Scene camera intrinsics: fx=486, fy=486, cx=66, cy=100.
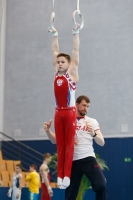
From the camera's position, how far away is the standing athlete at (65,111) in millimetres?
5297

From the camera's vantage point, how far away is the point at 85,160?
18.7 ft

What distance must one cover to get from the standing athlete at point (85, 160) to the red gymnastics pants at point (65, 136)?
308 mm

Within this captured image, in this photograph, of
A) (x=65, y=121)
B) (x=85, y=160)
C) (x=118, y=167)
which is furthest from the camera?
(x=118, y=167)

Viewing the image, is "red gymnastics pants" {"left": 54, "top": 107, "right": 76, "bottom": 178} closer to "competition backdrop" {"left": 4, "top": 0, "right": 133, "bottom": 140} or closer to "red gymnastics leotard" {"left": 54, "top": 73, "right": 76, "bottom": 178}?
"red gymnastics leotard" {"left": 54, "top": 73, "right": 76, "bottom": 178}

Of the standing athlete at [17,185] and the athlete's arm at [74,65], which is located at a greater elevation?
the athlete's arm at [74,65]

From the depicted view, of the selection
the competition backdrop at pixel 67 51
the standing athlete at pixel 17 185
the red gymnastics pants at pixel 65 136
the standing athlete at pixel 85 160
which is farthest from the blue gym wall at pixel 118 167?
the red gymnastics pants at pixel 65 136

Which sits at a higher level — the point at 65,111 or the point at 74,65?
the point at 74,65

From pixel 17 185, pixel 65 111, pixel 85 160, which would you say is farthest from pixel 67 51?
pixel 65 111

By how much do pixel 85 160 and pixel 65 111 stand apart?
0.74 meters

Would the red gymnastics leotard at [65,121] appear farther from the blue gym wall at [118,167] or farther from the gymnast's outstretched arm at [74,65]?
the blue gym wall at [118,167]

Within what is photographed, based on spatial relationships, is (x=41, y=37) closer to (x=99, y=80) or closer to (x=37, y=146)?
(x=99, y=80)

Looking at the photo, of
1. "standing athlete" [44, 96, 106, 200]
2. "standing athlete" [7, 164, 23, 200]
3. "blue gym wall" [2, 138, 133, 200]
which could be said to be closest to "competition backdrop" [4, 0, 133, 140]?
"blue gym wall" [2, 138, 133, 200]

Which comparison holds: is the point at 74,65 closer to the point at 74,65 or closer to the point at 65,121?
the point at 74,65

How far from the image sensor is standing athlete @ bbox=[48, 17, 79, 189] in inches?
209
